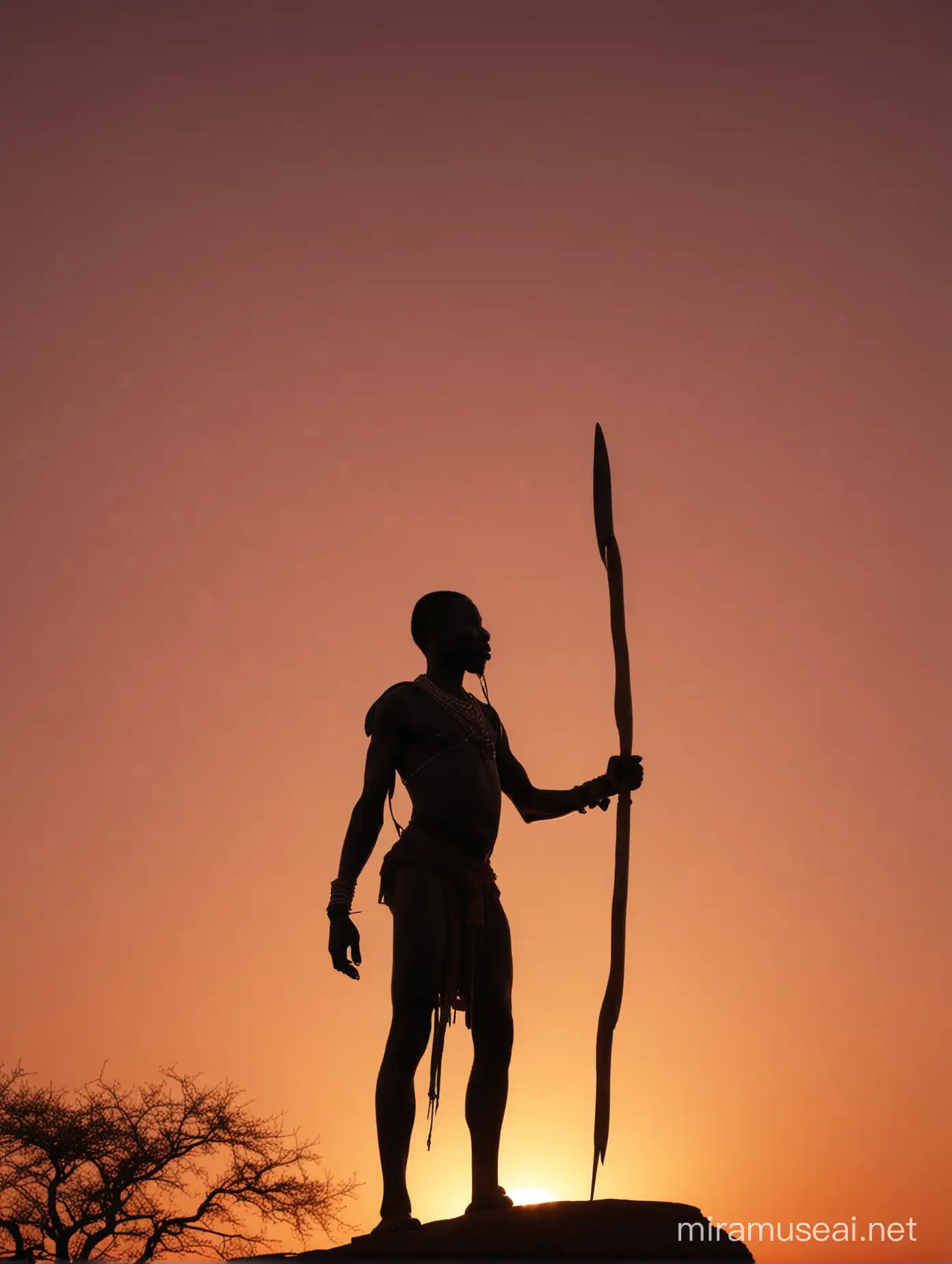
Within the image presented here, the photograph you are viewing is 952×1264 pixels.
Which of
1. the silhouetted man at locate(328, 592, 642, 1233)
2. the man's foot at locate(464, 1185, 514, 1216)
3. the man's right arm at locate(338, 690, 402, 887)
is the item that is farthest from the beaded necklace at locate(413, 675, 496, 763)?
the man's foot at locate(464, 1185, 514, 1216)

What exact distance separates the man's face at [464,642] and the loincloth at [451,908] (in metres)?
0.87

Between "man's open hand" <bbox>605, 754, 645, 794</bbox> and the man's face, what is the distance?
816 mm

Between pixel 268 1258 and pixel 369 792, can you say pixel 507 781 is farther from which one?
pixel 268 1258

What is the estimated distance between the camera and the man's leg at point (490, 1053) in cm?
727

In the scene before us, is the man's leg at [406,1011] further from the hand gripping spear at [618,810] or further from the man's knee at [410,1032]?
the hand gripping spear at [618,810]

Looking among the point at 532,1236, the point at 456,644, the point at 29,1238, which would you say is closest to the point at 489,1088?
the point at 532,1236

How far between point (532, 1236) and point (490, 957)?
4.68 feet

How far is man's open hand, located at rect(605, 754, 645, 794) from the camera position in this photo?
772 centimetres

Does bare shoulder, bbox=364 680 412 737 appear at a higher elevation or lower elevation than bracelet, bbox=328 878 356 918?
higher

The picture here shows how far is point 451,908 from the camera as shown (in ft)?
24.3

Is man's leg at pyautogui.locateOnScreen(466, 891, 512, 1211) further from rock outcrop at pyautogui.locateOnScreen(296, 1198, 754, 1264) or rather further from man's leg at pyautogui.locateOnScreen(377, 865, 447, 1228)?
rock outcrop at pyautogui.locateOnScreen(296, 1198, 754, 1264)

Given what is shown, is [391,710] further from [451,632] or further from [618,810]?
[618,810]

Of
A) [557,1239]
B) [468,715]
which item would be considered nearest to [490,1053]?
[557,1239]

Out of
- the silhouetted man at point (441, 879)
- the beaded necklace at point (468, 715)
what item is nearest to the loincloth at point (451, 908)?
the silhouetted man at point (441, 879)
